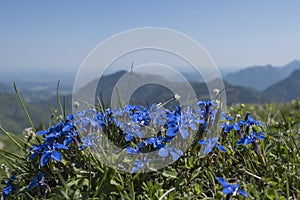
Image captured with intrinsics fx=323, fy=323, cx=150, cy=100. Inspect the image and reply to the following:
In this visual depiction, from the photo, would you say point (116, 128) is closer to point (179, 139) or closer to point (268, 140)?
point (179, 139)

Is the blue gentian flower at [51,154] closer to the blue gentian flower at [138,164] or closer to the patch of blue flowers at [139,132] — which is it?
the patch of blue flowers at [139,132]

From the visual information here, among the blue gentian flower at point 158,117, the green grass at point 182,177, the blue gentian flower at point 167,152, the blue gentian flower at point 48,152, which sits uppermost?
the blue gentian flower at point 158,117

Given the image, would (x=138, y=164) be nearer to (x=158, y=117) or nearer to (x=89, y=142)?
(x=89, y=142)

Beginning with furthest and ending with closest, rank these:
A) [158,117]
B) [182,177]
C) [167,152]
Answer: [158,117] → [182,177] → [167,152]

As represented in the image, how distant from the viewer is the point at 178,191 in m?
2.40

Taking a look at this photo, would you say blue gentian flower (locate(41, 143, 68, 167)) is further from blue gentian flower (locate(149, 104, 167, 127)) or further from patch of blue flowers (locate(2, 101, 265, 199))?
blue gentian flower (locate(149, 104, 167, 127))

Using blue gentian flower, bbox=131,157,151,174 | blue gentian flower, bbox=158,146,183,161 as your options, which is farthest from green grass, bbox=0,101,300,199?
blue gentian flower, bbox=158,146,183,161

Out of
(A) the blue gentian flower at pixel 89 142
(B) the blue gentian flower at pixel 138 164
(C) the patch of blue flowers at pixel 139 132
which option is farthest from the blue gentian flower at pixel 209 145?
(A) the blue gentian flower at pixel 89 142

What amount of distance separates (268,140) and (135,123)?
1397mm

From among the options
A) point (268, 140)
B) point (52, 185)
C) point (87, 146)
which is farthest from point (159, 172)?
point (268, 140)

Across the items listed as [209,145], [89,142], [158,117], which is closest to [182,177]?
[209,145]

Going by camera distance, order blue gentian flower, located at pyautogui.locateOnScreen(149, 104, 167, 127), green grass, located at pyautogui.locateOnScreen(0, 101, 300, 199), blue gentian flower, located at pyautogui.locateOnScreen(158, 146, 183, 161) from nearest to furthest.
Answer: blue gentian flower, located at pyautogui.locateOnScreen(158, 146, 183, 161), green grass, located at pyautogui.locateOnScreen(0, 101, 300, 199), blue gentian flower, located at pyautogui.locateOnScreen(149, 104, 167, 127)

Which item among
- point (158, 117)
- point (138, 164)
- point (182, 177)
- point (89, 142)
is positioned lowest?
point (182, 177)

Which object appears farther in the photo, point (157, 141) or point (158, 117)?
point (158, 117)
